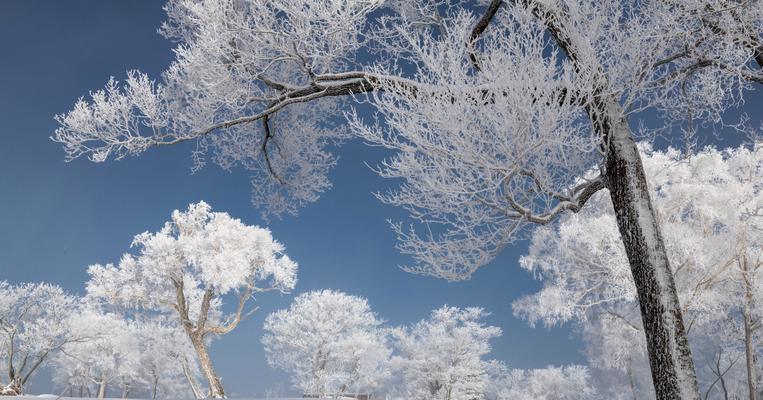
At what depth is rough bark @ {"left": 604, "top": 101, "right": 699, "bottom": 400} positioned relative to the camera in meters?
5.27

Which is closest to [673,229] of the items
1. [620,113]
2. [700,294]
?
[700,294]

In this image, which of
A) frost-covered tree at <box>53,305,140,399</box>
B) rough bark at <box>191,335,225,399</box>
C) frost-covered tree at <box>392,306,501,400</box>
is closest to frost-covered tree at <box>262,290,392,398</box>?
frost-covered tree at <box>392,306,501,400</box>

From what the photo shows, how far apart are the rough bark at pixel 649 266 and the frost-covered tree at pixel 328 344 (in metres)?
21.1

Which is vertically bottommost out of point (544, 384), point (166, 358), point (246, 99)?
point (246, 99)

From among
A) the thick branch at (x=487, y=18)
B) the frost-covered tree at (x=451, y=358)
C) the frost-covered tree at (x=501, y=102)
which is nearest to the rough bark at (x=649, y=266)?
the frost-covered tree at (x=501, y=102)

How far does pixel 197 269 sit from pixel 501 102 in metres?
13.8

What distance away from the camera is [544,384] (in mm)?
31172

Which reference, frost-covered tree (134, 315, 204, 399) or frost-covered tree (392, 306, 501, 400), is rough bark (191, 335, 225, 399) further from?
frost-covered tree (392, 306, 501, 400)

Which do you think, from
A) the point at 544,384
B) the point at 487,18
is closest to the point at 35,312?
the point at 487,18

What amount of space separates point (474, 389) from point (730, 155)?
1363 centimetres

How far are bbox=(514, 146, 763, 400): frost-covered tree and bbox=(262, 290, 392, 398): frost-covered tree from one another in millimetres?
10806

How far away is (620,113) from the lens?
575cm

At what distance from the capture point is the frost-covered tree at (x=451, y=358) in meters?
24.1

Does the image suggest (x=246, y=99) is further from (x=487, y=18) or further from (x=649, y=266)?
(x=649, y=266)
